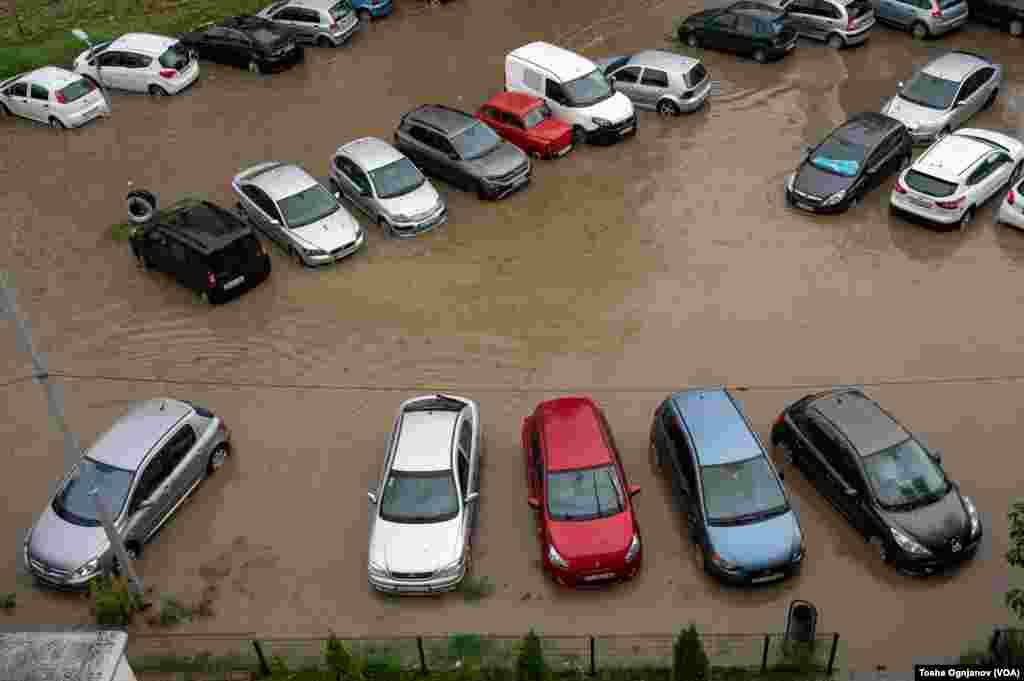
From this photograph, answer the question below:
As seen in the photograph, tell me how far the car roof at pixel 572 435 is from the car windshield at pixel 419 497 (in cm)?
161

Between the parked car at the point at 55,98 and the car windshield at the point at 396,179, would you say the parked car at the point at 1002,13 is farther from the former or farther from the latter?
the parked car at the point at 55,98

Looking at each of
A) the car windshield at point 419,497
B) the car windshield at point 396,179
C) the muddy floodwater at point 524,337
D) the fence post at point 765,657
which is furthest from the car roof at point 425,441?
the car windshield at point 396,179

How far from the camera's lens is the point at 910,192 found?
21234 millimetres

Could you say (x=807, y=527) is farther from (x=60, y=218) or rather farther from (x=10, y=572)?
(x=60, y=218)

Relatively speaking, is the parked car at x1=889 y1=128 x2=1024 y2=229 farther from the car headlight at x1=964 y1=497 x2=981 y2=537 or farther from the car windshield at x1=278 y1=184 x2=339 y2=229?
the car windshield at x1=278 y1=184 x2=339 y2=229

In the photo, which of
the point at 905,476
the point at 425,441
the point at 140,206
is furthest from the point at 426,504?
the point at 140,206

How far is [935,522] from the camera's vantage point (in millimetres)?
14266

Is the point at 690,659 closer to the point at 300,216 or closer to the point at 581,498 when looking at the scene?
the point at 581,498

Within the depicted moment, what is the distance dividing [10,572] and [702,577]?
10792 mm

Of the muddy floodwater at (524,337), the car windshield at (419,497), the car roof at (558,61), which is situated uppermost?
the car roof at (558,61)

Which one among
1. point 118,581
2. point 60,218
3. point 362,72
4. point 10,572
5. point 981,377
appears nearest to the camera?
point 118,581

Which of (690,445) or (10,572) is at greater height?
(690,445)

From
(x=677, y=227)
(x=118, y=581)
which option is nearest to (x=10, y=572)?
(x=118, y=581)

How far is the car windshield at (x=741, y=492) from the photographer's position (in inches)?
569
